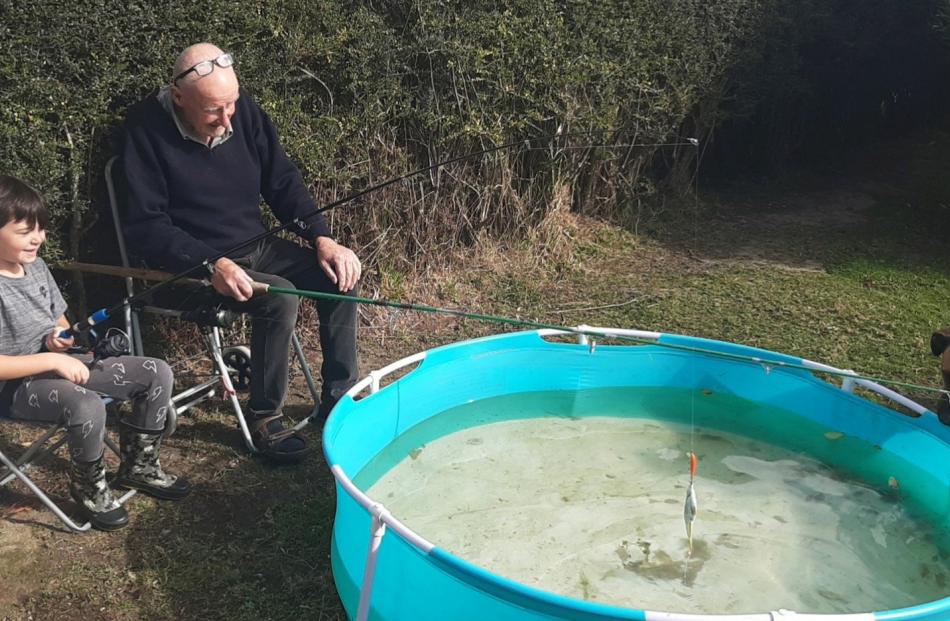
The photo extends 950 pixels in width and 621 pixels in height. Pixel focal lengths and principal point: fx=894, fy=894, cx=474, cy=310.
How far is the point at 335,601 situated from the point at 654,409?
1870 millimetres

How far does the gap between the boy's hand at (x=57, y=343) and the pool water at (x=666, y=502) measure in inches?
45.3

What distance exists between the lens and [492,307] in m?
5.27

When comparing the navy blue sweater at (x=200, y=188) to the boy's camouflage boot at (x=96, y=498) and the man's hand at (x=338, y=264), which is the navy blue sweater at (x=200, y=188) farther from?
the boy's camouflage boot at (x=96, y=498)

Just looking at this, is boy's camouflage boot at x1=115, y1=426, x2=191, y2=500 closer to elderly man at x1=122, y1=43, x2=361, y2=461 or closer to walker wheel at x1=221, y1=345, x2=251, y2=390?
elderly man at x1=122, y1=43, x2=361, y2=461

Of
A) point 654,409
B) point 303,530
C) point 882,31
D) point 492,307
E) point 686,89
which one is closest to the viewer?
point 303,530

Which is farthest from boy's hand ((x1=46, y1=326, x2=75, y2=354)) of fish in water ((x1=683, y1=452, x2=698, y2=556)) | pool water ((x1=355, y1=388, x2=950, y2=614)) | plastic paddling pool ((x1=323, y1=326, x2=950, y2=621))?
fish in water ((x1=683, y1=452, x2=698, y2=556))

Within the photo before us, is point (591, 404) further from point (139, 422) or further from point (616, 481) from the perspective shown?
point (139, 422)

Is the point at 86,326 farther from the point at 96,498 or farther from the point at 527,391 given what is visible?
the point at 527,391

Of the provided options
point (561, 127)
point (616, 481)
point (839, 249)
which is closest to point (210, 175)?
point (616, 481)

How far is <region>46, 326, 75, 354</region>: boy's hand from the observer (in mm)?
2967

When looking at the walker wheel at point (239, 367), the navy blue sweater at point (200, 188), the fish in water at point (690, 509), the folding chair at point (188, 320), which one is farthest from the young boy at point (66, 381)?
the fish in water at point (690, 509)

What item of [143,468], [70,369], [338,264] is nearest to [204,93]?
[338,264]

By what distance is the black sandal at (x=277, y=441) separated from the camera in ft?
11.4

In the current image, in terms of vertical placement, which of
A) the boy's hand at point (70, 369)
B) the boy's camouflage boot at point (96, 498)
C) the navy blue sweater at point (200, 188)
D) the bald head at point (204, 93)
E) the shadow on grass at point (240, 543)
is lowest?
the shadow on grass at point (240, 543)
